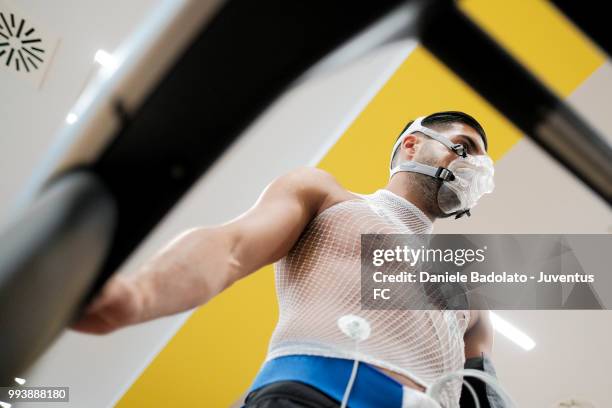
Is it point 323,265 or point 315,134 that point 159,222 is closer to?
point 323,265

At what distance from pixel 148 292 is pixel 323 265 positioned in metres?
0.43

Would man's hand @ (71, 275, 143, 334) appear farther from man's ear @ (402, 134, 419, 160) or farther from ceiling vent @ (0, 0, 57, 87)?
ceiling vent @ (0, 0, 57, 87)

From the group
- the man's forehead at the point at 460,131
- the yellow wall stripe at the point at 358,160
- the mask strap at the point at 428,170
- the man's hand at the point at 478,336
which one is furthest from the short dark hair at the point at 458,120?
the man's hand at the point at 478,336

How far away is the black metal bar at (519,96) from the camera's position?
18 cm

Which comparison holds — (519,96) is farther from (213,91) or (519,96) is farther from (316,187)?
(316,187)

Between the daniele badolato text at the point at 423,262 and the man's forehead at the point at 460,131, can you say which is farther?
the man's forehead at the point at 460,131

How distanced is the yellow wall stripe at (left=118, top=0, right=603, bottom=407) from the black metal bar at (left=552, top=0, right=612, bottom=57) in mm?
1144

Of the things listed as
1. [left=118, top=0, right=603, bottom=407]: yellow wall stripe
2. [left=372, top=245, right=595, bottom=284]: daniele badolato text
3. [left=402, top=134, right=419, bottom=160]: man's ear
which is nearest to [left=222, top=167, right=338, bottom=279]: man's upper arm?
[left=372, top=245, right=595, bottom=284]: daniele badolato text

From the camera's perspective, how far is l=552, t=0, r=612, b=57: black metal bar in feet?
Answer: 0.51

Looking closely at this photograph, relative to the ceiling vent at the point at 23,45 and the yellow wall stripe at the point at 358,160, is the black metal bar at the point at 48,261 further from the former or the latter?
the ceiling vent at the point at 23,45

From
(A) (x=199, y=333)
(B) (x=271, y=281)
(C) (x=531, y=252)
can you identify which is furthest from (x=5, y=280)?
(A) (x=199, y=333)

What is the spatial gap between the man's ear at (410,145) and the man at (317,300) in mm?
249

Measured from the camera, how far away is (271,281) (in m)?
2.48

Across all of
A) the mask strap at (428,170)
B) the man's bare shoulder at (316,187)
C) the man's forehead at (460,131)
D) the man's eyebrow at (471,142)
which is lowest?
the man's bare shoulder at (316,187)
